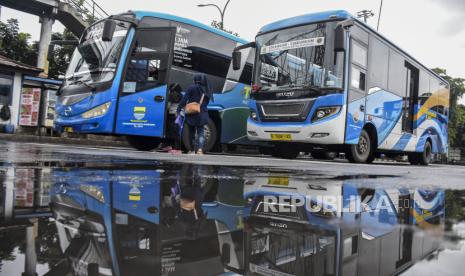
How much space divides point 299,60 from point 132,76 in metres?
3.56

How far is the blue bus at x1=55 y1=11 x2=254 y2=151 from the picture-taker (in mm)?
8875

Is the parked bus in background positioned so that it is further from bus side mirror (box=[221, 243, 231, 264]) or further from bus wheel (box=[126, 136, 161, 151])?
bus side mirror (box=[221, 243, 231, 264])

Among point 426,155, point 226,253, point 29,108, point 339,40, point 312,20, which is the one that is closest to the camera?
point 226,253

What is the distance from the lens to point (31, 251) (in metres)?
1.06

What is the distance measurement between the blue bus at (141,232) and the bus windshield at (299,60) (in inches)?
257

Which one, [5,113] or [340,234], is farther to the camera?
[5,113]

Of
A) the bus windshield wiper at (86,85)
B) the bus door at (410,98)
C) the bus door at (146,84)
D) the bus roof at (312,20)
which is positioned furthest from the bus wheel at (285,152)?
the bus windshield wiper at (86,85)

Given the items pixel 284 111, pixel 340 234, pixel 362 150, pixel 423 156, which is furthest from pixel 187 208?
pixel 423 156

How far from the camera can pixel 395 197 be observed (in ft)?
7.98

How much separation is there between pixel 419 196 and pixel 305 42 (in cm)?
660

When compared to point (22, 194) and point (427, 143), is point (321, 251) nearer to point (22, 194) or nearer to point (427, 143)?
point (22, 194)

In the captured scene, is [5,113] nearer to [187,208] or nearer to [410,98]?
[410,98]

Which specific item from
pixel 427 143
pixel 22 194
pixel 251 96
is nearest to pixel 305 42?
pixel 251 96

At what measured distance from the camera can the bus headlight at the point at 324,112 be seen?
26.9ft
